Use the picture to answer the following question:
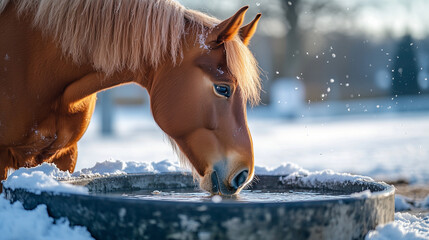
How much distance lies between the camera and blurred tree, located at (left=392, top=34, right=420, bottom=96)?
24906mm

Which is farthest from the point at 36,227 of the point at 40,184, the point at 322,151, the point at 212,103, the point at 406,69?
the point at 406,69

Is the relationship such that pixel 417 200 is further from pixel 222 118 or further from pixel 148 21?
pixel 148 21

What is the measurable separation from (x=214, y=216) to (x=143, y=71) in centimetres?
132

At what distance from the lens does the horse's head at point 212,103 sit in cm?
251

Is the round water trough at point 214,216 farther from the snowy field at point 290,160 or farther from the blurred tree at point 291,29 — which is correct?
the blurred tree at point 291,29

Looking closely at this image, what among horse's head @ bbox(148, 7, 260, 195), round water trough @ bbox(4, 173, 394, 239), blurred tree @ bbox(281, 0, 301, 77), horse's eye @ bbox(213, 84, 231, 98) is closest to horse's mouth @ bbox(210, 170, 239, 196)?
horse's head @ bbox(148, 7, 260, 195)

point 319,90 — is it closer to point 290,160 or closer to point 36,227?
point 290,160

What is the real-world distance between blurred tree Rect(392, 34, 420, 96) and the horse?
906 inches

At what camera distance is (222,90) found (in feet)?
8.64

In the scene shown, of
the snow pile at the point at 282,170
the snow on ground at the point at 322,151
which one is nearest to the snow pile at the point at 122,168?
the snow pile at the point at 282,170

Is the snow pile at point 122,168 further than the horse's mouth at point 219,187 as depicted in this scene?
Yes

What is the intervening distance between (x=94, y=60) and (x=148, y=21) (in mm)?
366

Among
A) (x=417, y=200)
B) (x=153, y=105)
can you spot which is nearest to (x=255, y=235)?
(x=153, y=105)

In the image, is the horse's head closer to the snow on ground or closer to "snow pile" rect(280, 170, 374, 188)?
"snow pile" rect(280, 170, 374, 188)
